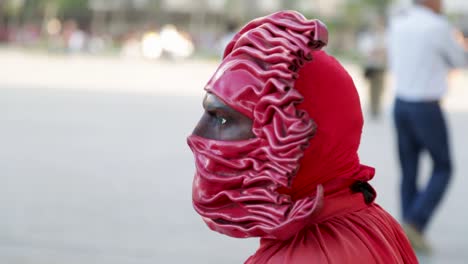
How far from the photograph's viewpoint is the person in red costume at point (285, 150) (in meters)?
1.55

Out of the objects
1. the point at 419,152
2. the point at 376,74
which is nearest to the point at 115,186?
the point at 419,152

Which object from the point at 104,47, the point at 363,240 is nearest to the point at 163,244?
the point at 363,240

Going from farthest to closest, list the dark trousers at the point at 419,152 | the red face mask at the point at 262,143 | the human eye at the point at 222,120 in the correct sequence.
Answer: the dark trousers at the point at 419,152 → the human eye at the point at 222,120 → the red face mask at the point at 262,143

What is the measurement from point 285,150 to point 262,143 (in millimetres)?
63

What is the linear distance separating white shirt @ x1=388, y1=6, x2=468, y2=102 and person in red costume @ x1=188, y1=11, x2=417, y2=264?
4542 millimetres

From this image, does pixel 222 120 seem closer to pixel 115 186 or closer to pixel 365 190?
pixel 365 190

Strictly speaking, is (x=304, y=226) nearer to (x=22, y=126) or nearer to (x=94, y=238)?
(x=94, y=238)

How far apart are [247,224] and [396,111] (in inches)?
188

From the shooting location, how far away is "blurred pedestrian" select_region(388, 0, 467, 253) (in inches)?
239

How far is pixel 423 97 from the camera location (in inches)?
240

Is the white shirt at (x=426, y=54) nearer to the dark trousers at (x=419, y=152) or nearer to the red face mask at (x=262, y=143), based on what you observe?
the dark trousers at (x=419, y=152)

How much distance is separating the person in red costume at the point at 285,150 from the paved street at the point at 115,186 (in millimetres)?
4363

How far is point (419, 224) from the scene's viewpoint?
621 cm

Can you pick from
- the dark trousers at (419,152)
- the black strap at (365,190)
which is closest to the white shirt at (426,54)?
the dark trousers at (419,152)
